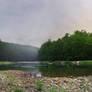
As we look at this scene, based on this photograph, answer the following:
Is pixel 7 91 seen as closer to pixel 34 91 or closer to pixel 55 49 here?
pixel 34 91

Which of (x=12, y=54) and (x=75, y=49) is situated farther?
(x=12, y=54)

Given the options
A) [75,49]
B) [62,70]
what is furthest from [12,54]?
[62,70]

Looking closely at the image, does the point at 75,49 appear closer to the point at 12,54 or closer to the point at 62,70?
the point at 62,70

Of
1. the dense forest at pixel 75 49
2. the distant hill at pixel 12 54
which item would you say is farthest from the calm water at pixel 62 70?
the distant hill at pixel 12 54

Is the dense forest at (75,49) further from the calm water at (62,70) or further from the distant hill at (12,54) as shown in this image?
the calm water at (62,70)

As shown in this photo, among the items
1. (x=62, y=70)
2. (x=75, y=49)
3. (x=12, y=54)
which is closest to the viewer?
(x=62, y=70)

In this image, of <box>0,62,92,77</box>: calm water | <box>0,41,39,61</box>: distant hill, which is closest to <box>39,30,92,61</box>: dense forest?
<box>0,41,39,61</box>: distant hill

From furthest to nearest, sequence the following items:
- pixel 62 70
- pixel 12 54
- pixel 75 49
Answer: pixel 12 54
pixel 75 49
pixel 62 70

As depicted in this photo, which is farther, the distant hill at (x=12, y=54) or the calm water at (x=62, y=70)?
the distant hill at (x=12, y=54)

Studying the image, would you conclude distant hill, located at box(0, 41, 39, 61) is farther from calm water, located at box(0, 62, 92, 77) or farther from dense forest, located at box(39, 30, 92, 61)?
calm water, located at box(0, 62, 92, 77)

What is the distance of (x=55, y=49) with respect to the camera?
101 meters

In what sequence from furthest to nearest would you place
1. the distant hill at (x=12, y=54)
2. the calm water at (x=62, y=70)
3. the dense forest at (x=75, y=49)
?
the distant hill at (x=12, y=54)
the dense forest at (x=75, y=49)
the calm water at (x=62, y=70)

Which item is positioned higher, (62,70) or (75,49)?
(75,49)

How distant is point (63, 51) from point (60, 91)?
86.4 meters
